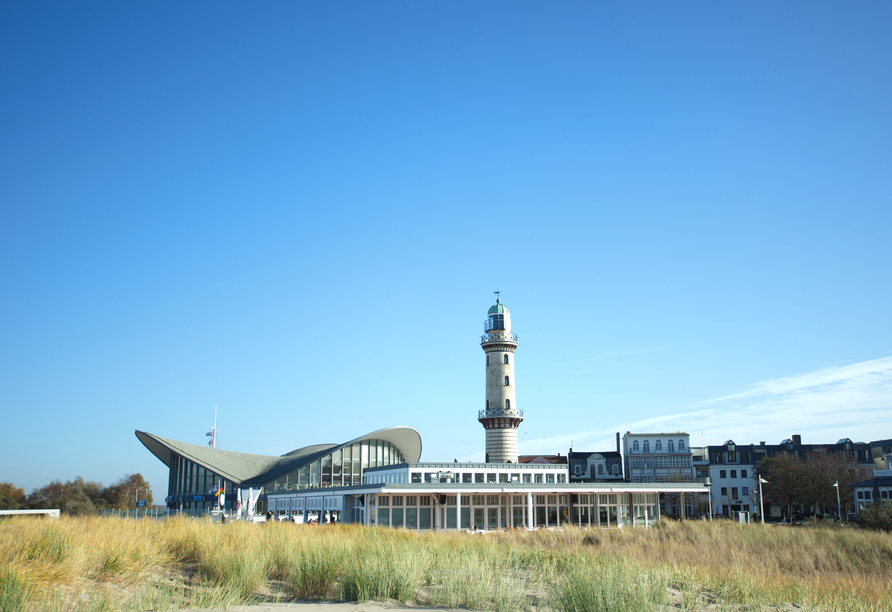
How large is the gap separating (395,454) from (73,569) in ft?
196

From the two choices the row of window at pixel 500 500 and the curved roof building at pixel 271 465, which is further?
the curved roof building at pixel 271 465

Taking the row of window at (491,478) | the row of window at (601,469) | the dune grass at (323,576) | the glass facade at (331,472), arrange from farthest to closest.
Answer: the row of window at (601,469), the glass facade at (331,472), the row of window at (491,478), the dune grass at (323,576)

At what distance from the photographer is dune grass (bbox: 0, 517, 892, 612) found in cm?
1133

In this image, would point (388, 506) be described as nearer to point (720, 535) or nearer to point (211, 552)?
point (720, 535)

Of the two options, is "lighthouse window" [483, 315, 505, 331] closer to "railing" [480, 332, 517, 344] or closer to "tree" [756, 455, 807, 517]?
"railing" [480, 332, 517, 344]

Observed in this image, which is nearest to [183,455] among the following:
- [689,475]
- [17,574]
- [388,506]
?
[388,506]

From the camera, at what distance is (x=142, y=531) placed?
16609mm

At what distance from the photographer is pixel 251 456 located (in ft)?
250

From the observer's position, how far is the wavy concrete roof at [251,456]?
66.3 metres

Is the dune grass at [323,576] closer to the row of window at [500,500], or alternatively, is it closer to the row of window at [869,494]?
the row of window at [500,500]

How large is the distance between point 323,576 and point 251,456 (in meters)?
66.4

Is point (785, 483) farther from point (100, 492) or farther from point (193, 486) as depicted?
point (100, 492)

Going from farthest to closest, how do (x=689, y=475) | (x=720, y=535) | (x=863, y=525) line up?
(x=689, y=475) → (x=863, y=525) → (x=720, y=535)

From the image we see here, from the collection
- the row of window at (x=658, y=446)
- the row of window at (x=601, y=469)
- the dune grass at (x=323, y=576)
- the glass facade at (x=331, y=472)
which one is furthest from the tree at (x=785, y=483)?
the dune grass at (x=323, y=576)
